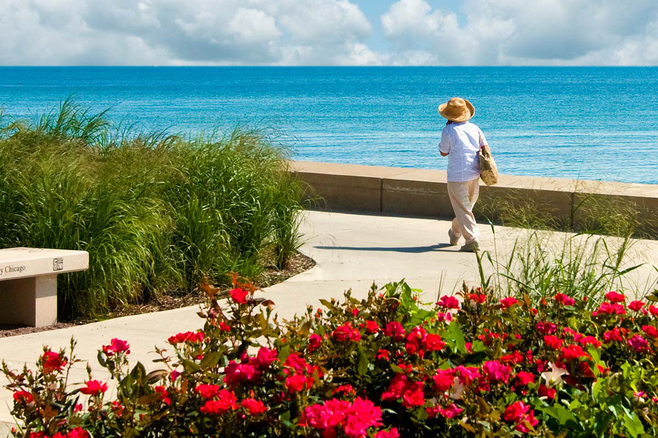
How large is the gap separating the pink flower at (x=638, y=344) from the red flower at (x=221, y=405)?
1.83m

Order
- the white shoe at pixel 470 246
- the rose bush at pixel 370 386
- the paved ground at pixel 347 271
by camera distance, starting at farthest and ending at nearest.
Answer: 1. the white shoe at pixel 470 246
2. the paved ground at pixel 347 271
3. the rose bush at pixel 370 386

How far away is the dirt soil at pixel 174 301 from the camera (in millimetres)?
6660

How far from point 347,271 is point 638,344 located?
201 inches

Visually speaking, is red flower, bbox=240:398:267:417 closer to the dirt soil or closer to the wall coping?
the dirt soil

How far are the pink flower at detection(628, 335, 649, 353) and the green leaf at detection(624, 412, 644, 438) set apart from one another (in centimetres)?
85

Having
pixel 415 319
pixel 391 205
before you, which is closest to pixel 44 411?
pixel 415 319

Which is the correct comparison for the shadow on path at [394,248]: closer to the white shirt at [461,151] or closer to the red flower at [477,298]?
the white shirt at [461,151]

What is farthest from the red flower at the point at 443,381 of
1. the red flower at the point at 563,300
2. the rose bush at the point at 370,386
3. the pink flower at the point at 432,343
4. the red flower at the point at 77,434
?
the red flower at the point at 563,300

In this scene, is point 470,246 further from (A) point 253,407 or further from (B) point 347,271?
(A) point 253,407

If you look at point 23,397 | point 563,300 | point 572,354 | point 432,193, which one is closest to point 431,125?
point 432,193

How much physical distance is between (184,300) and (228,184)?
1.38 metres

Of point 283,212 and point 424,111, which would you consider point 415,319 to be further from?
point 424,111

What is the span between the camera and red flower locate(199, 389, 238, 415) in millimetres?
2740

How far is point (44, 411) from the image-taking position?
2.91m
